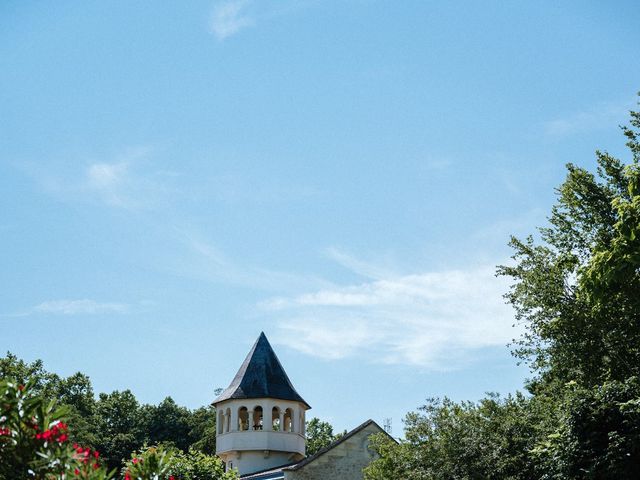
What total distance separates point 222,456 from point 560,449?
21.7 meters

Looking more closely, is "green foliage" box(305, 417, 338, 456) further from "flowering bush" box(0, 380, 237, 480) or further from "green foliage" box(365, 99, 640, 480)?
"flowering bush" box(0, 380, 237, 480)

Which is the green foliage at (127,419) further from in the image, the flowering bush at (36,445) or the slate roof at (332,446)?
the flowering bush at (36,445)

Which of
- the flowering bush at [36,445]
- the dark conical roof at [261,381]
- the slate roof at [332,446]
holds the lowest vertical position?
the flowering bush at [36,445]

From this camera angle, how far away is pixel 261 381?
1517 inches

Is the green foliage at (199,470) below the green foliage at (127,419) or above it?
below

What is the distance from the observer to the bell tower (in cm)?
3647

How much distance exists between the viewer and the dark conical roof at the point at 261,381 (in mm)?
37875

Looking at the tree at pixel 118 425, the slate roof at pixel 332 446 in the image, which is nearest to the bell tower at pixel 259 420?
the slate roof at pixel 332 446

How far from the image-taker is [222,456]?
3766 centimetres

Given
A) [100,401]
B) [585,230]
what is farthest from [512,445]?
[100,401]

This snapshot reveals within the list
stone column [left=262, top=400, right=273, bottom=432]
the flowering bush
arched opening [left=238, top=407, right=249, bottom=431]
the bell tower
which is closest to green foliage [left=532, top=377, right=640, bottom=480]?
the flowering bush

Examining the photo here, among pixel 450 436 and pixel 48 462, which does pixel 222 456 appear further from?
pixel 48 462

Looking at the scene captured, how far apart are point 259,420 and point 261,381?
2.12 m

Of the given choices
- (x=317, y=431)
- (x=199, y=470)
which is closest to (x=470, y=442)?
(x=199, y=470)
